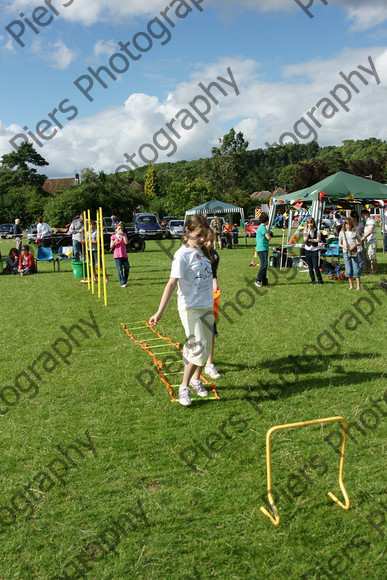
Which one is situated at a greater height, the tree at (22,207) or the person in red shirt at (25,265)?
the tree at (22,207)

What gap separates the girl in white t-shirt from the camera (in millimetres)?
4988

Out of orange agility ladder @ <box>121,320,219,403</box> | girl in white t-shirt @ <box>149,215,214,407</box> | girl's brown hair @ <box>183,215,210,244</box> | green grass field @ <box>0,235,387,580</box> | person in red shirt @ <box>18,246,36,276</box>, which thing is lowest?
green grass field @ <box>0,235,387,580</box>

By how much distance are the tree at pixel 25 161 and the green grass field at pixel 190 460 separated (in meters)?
73.4

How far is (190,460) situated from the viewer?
4.22 meters

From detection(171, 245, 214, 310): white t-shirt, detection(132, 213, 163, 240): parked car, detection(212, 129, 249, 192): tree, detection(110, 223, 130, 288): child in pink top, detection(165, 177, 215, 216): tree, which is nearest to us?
detection(171, 245, 214, 310): white t-shirt

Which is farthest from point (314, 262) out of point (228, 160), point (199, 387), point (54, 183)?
point (54, 183)

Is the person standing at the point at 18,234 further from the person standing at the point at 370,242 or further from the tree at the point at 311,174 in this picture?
the tree at the point at 311,174

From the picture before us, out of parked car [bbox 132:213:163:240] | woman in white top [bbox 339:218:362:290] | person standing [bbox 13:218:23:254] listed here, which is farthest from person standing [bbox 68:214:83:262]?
parked car [bbox 132:213:163:240]

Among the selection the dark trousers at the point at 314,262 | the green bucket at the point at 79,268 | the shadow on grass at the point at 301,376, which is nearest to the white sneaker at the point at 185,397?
the shadow on grass at the point at 301,376

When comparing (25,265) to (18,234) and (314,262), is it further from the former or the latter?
(314,262)

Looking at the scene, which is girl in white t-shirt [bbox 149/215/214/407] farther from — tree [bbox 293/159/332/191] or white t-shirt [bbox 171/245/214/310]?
tree [bbox 293/159/332/191]

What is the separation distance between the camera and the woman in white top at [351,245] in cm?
1201

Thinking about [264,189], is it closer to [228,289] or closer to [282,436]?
[228,289]

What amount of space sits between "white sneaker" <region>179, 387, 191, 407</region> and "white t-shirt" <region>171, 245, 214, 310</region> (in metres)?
0.93
